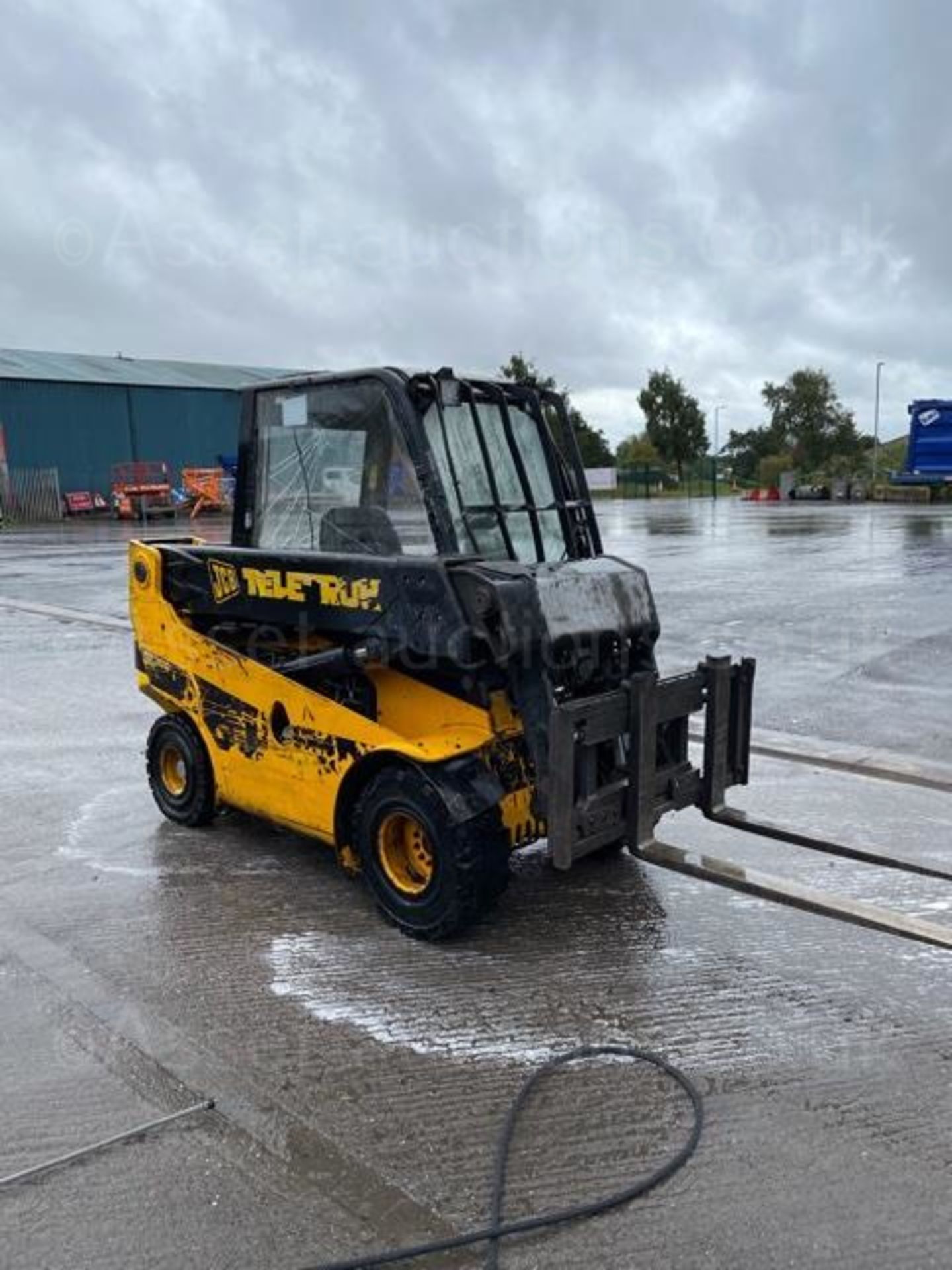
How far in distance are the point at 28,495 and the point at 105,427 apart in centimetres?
516

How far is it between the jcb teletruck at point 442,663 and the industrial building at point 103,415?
3480 cm

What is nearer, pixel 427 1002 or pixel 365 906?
pixel 427 1002

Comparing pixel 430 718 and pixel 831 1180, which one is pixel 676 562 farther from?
pixel 831 1180

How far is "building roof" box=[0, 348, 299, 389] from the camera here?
1656 inches

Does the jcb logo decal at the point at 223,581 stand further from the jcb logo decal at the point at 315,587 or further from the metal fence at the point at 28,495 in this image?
the metal fence at the point at 28,495

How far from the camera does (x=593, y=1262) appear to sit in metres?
2.46

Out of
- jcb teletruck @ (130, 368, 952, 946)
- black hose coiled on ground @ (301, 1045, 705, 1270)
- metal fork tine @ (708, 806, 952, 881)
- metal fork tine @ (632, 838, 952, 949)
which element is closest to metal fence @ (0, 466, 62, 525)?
jcb teletruck @ (130, 368, 952, 946)

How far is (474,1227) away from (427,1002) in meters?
1.09

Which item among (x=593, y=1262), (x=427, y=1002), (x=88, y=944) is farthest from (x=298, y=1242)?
(x=88, y=944)

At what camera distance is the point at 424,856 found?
4.15 metres

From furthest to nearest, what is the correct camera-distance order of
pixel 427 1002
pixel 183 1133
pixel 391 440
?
pixel 391 440 < pixel 427 1002 < pixel 183 1133

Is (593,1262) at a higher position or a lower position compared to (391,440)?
lower

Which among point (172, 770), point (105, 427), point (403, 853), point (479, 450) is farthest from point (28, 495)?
point (403, 853)

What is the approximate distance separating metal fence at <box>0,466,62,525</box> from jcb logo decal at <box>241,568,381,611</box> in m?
37.8
